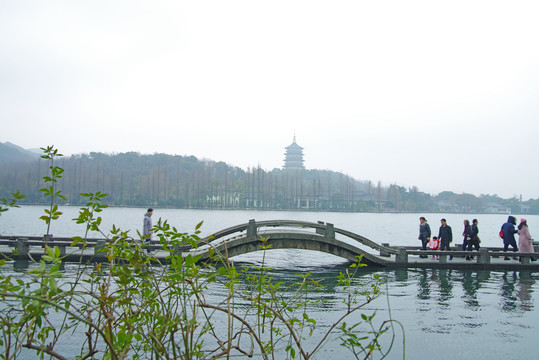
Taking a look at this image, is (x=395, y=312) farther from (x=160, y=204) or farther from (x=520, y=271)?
(x=160, y=204)

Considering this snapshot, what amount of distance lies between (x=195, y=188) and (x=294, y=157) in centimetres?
5444

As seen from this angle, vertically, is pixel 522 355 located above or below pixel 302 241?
below

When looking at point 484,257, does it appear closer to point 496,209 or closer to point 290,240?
point 290,240

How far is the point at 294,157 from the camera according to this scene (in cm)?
14738

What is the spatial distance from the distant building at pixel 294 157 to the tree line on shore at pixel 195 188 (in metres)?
20.2

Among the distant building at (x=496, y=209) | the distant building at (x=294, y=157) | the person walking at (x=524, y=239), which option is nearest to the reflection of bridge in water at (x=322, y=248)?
the person walking at (x=524, y=239)

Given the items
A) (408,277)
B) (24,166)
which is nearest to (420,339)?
(408,277)

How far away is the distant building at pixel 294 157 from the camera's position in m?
146

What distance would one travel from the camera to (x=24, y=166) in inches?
4085

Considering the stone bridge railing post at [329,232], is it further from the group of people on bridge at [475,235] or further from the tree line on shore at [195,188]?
the tree line on shore at [195,188]

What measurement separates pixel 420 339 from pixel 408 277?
214 inches

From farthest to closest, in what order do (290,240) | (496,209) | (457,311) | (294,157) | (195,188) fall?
(294,157)
(496,209)
(195,188)
(290,240)
(457,311)

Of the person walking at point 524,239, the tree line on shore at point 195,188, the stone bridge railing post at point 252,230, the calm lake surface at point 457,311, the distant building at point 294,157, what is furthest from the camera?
the distant building at point 294,157

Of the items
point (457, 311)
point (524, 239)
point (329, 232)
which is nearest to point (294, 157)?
point (524, 239)
